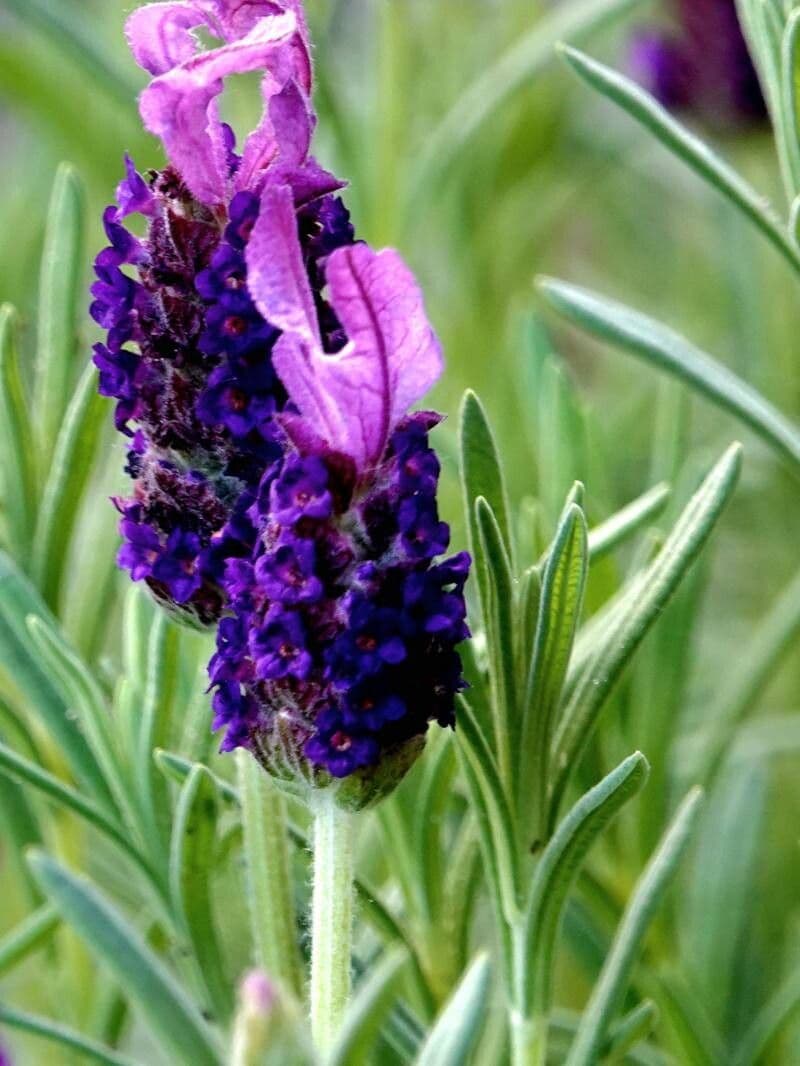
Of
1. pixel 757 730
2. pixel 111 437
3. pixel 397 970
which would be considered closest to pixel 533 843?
pixel 397 970

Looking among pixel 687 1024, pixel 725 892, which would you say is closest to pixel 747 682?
pixel 725 892

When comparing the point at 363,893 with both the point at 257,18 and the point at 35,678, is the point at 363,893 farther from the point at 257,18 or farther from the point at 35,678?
the point at 257,18

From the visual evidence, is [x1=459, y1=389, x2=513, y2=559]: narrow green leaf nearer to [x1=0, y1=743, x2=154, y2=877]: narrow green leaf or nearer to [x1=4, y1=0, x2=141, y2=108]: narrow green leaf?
[x1=0, y1=743, x2=154, y2=877]: narrow green leaf

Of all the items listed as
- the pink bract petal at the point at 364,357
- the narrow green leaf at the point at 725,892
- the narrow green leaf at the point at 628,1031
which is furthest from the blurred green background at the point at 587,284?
the pink bract petal at the point at 364,357

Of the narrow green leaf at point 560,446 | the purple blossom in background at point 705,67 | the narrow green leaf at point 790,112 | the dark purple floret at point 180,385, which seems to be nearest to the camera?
the dark purple floret at point 180,385

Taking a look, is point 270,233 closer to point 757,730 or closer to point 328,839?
point 328,839

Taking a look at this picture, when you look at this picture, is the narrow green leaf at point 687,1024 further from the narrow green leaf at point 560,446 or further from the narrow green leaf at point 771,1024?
the narrow green leaf at point 560,446

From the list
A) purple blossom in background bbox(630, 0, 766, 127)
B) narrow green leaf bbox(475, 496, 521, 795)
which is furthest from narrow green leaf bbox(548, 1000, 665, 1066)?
purple blossom in background bbox(630, 0, 766, 127)
